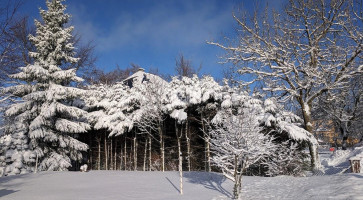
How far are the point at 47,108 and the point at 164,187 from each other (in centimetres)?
842

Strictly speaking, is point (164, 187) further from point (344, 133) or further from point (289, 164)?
point (344, 133)

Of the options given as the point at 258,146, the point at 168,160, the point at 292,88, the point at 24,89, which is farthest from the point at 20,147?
the point at 292,88

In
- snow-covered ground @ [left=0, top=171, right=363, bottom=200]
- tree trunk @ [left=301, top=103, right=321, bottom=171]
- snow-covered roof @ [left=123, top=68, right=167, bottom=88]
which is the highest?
snow-covered roof @ [left=123, top=68, right=167, bottom=88]

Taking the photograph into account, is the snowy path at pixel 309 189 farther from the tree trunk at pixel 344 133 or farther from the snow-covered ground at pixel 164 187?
the tree trunk at pixel 344 133

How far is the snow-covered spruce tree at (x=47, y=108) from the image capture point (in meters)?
14.2

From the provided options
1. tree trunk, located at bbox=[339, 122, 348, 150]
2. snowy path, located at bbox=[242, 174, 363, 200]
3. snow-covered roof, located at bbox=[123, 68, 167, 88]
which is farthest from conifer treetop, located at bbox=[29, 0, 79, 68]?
tree trunk, located at bbox=[339, 122, 348, 150]

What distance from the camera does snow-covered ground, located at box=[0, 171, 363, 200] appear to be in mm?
7699

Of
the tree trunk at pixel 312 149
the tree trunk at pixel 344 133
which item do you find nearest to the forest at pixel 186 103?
the tree trunk at pixel 312 149

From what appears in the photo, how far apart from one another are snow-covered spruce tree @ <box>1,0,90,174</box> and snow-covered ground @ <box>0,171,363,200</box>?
2474 millimetres

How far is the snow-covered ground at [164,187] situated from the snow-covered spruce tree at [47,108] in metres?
2.47

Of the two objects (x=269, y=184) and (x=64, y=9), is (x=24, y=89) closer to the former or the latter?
(x=64, y=9)

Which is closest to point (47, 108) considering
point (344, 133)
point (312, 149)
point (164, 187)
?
point (164, 187)

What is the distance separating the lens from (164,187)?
10.2 m

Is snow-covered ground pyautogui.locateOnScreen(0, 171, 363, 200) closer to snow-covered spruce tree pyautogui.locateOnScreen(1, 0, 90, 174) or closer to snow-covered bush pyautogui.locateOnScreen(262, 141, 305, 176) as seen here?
snow-covered bush pyautogui.locateOnScreen(262, 141, 305, 176)
